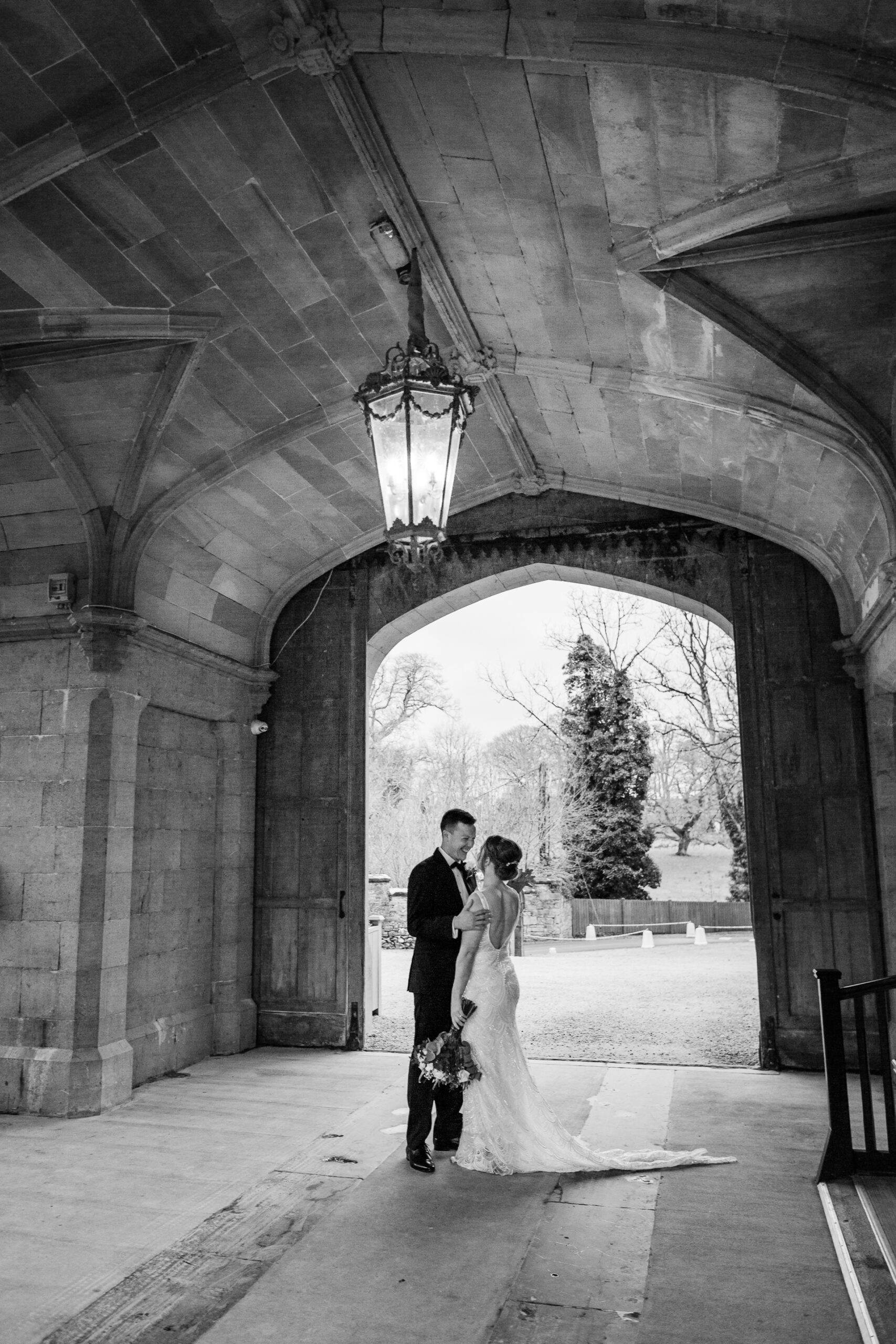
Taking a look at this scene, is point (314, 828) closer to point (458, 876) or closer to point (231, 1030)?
point (231, 1030)

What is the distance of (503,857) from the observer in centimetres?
470

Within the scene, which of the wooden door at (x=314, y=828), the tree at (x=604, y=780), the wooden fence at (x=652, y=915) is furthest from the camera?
the tree at (x=604, y=780)

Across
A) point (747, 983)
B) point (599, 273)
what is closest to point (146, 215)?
point (599, 273)

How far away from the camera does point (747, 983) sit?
1146 centimetres

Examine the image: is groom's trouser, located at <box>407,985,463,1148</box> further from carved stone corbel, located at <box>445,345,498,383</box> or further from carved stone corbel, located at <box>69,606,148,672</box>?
carved stone corbel, located at <box>445,345,498,383</box>

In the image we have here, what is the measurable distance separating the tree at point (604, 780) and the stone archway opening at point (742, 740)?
13865 millimetres

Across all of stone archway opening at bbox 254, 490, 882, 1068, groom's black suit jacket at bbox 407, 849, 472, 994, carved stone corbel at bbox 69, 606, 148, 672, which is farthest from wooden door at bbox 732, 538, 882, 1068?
carved stone corbel at bbox 69, 606, 148, 672

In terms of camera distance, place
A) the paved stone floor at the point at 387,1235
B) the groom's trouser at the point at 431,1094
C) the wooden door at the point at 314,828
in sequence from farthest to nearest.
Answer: the wooden door at the point at 314,828 < the groom's trouser at the point at 431,1094 < the paved stone floor at the point at 387,1235

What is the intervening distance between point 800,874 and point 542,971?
6.96 metres

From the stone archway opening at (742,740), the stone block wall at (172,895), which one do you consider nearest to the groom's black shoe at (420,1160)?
the stone block wall at (172,895)

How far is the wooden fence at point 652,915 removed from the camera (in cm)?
2014

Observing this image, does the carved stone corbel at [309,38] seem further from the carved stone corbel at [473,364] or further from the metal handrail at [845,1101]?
the metal handrail at [845,1101]

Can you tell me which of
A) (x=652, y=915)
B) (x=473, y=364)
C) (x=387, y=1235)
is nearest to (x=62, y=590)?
(x=473, y=364)

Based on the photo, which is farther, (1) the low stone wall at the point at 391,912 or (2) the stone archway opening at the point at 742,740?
(1) the low stone wall at the point at 391,912
